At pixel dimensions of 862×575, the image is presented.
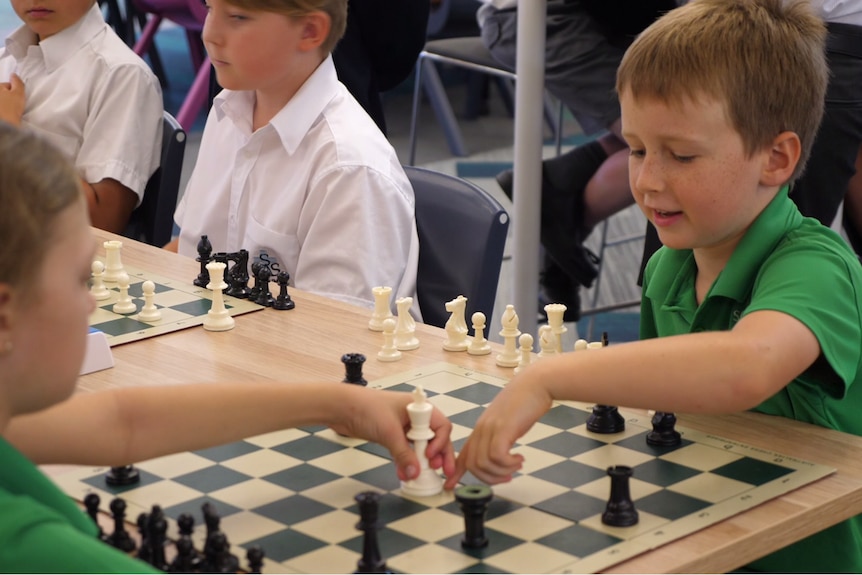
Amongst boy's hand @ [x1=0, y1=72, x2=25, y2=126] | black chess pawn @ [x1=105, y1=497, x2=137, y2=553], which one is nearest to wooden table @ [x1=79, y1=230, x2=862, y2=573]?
black chess pawn @ [x1=105, y1=497, x2=137, y2=553]

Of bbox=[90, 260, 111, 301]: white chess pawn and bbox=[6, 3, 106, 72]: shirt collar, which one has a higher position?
bbox=[6, 3, 106, 72]: shirt collar

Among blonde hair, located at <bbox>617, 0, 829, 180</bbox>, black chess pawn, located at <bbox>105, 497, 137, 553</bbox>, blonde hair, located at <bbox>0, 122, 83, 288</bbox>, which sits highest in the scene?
blonde hair, located at <bbox>617, 0, 829, 180</bbox>

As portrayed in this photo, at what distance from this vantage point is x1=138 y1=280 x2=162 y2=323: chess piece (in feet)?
6.72

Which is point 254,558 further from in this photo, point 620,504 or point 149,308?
point 149,308

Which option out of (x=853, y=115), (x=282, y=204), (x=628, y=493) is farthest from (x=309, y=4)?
(x=628, y=493)

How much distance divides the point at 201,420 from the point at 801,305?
28.7 inches

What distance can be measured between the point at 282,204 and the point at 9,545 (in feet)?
5.03

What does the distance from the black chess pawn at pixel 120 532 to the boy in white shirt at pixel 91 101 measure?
1833 mm

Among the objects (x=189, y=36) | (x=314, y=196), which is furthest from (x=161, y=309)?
(x=189, y=36)

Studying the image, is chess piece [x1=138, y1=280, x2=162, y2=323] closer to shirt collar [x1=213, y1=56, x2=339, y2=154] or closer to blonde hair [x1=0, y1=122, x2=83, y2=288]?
shirt collar [x1=213, y1=56, x2=339, y2=154]

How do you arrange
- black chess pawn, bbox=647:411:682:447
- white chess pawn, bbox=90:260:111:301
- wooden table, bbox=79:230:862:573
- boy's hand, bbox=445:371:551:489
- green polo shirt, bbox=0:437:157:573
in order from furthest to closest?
1. white chess pawn, bbox=90:260:111:301
2. black chess pawn, bbox=647:411:682:447
3. boy's hand, bbox=445:371:551:489
4. wooden table, bbox=79:230:862:573
5. green polo shirt, bbox=0:437:157:573

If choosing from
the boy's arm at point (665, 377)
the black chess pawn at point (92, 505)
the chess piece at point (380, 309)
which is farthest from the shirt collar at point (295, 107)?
the black chess pawn at point (92, 505)

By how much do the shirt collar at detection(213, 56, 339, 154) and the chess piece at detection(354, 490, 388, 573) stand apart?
4.57 ft

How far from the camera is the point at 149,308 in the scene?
6.77ft
